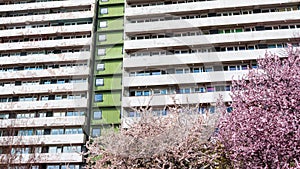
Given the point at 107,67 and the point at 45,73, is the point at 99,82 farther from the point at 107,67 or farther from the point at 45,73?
the point at 45,73

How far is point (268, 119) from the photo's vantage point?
377 inches

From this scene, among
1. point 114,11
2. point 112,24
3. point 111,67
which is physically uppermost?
point 114,11

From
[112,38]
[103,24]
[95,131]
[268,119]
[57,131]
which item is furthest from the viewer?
[103,24]

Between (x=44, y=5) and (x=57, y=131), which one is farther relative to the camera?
(x=44, y=5)

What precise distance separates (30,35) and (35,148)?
12.2 m

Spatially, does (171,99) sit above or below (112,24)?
below

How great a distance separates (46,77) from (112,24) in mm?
8640

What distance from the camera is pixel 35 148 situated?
30781 mm

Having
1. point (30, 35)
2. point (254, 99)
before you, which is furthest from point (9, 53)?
point (254, 99)

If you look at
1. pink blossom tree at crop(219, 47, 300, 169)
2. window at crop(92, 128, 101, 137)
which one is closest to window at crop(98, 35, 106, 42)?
window at crop(92, 128, 101, 137)

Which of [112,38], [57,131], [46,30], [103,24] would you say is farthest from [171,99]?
[46,30]

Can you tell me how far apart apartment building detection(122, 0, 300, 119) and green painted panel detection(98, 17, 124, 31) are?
205 cm

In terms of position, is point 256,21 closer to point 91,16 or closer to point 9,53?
point 91,16

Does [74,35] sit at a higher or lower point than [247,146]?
higher
